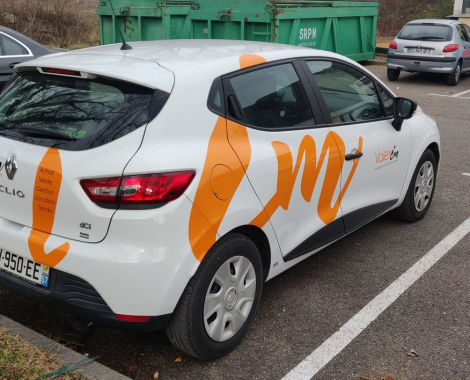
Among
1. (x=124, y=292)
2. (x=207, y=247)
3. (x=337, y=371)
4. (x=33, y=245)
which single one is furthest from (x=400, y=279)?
(x=33, y=245)

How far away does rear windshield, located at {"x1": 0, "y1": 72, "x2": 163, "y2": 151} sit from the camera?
2973 millimetres

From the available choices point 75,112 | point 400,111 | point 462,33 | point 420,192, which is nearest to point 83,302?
point 75,112

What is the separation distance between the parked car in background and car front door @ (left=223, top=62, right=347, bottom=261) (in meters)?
5.71

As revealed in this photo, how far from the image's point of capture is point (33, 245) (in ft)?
9.93

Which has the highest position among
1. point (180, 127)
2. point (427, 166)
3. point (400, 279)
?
point (180, 127)

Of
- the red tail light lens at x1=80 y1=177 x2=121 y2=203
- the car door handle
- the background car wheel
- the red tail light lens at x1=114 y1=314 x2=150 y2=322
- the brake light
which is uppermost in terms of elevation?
the brake light

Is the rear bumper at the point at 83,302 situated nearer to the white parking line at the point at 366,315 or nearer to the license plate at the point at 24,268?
the license plate at the point at 24,268

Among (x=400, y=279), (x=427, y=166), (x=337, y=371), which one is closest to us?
(x=337, y=371)

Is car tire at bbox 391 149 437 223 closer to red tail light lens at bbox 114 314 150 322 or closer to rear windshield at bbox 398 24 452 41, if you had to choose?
red tail light lens at bbox 114 314 150 322

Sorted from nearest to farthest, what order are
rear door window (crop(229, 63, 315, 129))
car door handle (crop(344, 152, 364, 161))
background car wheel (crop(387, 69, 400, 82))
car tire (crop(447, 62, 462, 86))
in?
rear door window (crop(229, 63, 315, 129)), car door handle (crop(344, 152, 364, 161)), car tire (crop(447, 62, 462, 86)), background car wheel (crop(387, 69, 400, 82))

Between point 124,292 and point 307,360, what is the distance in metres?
1.16

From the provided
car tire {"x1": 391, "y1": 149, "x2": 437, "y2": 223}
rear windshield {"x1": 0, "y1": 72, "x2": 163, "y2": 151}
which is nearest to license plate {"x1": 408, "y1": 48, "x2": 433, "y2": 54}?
car tire {"x1": 391, "y1": 149, "x2": 437, "y2": 223}

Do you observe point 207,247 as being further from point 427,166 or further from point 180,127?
point 427,166

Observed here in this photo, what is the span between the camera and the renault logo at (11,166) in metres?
3.09
